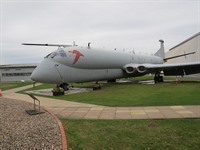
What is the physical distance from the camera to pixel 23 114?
11.3m

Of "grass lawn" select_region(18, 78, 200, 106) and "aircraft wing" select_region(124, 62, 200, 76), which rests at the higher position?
"aircraft wing" select_region(124, 62, 200, 76)

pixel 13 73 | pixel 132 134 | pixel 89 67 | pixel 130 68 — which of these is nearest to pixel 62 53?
pixel 89 67

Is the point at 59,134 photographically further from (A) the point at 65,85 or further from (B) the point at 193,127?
(A) the point at 65,85

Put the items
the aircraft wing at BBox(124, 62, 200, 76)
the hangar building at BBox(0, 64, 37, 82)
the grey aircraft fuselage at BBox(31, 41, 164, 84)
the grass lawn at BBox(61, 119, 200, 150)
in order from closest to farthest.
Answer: the grass lawn at BBox(61, 119, 200, 150) < the grey aircraft fuselage at BBox(31, 41, 164, 84) < the aircraft wing at BBox(124, 62, 200, 76) < the hangar building at BBox(0, 64, 37, 82)

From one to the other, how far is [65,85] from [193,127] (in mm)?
17247

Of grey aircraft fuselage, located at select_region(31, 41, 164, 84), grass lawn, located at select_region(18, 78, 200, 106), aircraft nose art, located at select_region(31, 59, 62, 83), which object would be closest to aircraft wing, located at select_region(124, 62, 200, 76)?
grey aircraft fuselage, located at select_region(31, 41, 164, 84)

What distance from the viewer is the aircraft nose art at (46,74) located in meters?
22.0

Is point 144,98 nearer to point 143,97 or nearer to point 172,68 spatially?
point 143,97

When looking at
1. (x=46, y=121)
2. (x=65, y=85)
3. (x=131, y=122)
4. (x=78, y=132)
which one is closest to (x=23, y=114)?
(x=46, y=121)

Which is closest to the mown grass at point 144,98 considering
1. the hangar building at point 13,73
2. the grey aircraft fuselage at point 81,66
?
the grey aircraft fuselage at point 81,66

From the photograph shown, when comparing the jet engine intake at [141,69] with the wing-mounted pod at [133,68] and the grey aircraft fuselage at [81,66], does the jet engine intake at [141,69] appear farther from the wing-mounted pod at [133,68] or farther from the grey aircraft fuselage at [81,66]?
the grey aircraft fuselage at [81,66]

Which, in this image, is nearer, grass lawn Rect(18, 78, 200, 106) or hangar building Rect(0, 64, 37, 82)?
grass lawn Rect(18, 78, 200, 106)

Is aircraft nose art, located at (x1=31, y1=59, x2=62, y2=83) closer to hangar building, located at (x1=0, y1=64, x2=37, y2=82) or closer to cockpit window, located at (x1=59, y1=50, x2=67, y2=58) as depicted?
cockpit window, located at (x1=59, y1=50, x2=67, y2=58)

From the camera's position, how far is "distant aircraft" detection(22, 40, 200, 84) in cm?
2253
